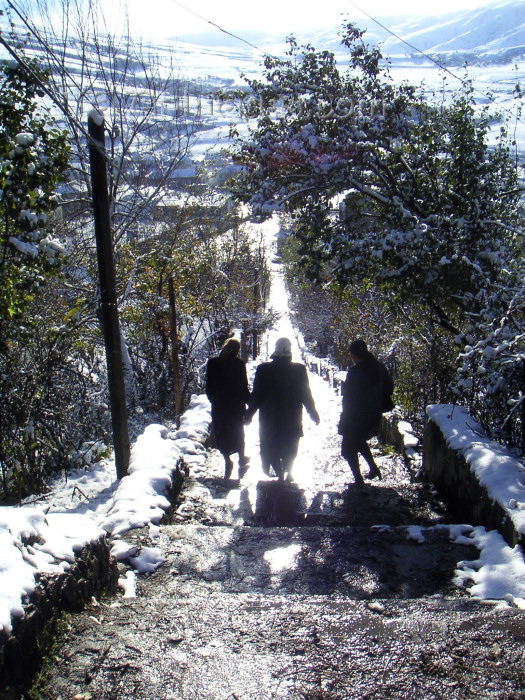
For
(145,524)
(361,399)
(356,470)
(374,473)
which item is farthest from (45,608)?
(374,473)

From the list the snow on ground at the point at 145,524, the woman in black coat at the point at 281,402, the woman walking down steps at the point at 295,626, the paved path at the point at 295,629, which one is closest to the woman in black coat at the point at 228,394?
the woman in black coat at the point at 281,402

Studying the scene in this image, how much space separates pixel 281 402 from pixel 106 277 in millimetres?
2641

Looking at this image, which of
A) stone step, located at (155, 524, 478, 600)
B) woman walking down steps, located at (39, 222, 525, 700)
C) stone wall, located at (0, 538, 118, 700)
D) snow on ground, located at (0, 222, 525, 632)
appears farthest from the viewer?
stone step, located at (155, 524, 478, 600)

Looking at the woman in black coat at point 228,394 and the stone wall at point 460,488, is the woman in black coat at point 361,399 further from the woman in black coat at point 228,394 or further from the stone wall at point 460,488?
the woman in black coat at point 228,394

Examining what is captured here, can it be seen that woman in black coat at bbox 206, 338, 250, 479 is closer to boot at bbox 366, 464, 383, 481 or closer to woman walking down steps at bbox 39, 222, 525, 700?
boot at bbox 366, 464, 383, 481

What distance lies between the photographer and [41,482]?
887 cm

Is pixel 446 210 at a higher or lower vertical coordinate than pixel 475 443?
higher

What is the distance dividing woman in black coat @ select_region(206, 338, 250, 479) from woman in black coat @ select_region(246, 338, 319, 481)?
1.22 ft

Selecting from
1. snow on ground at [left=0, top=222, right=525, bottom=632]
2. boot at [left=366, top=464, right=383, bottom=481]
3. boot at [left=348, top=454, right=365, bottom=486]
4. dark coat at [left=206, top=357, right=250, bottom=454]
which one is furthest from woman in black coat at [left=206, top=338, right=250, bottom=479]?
boot at [left=366, top=464, right=383, bottom=481]

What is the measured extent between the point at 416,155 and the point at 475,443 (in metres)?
5.57

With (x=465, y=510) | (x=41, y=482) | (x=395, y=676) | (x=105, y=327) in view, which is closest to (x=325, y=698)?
(x=395, y=676)

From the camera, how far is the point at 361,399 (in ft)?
21.4

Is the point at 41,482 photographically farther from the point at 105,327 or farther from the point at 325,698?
the point at 325,698

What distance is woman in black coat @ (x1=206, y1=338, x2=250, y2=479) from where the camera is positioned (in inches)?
271
